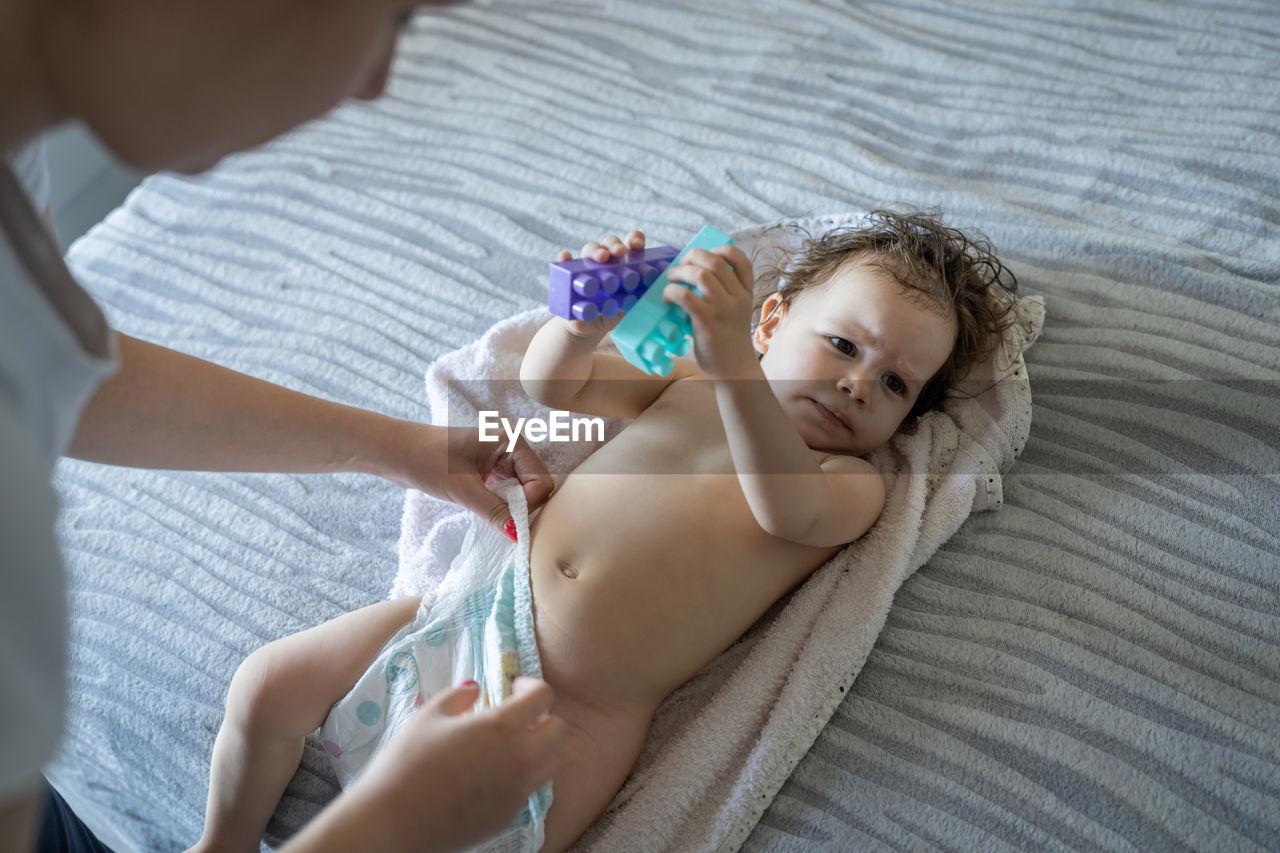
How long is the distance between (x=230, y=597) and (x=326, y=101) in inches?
29.0

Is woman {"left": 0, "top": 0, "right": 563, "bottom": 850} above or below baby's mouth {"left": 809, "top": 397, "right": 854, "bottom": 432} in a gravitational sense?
above

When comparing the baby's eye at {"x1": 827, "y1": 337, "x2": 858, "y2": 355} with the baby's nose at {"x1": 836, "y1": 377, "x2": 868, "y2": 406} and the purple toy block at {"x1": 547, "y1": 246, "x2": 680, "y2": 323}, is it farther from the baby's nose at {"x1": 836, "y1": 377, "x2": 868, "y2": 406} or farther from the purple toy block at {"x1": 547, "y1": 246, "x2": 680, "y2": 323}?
the purple toy block at {"x1": 547, "y1": 246, "x2": 680, "y2": 323}

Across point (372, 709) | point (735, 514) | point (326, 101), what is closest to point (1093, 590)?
point (735, 514)

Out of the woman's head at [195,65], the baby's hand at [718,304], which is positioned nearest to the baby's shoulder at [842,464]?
the baby's hand at [718,304]

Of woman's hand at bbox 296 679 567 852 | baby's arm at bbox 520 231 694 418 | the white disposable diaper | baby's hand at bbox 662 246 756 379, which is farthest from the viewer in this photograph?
baby's arm at bbox 520 231 694 418

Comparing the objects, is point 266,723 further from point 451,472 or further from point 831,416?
point 831,416

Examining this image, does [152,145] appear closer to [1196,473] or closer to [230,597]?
[230,597]

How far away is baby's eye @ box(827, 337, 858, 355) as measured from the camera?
3.50 feet

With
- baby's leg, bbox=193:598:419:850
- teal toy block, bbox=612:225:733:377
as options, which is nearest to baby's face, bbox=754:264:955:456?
teal toy block, bbox=612:225:733:377

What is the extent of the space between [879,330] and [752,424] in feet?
0.92

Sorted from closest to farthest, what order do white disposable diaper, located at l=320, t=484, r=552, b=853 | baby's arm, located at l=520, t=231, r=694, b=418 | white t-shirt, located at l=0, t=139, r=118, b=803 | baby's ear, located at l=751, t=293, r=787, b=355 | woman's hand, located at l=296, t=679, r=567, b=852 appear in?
white t-shirt, located at l=0, t=139, r=118, b=803, woman's hand, located at l=296, t=679, r=567, b=852, white disposable diaper, located at l=320, t=484, r=552, b=853, baby's arm, located at l=520, t=231, r=694, b=418, baby's ear, located at l=751, t=293, r=787, b=355

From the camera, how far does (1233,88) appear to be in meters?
1.39

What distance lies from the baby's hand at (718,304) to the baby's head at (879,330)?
25 cm

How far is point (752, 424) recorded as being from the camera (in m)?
0.85
